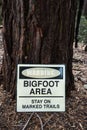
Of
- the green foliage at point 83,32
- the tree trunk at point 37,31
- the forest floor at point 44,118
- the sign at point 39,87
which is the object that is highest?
the tree trunk at point 37,31

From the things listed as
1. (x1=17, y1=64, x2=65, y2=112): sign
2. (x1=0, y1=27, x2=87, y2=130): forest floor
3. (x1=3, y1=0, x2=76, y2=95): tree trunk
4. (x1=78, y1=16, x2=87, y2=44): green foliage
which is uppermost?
(x1=3, y1=0, x2=76, y2=95): tree trunk

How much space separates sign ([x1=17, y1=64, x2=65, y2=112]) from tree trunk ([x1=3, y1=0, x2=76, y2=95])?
0.42m

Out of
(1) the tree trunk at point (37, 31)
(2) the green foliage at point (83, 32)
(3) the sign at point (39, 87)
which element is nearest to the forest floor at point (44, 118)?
(1) the tree trunk at point (37, 31)

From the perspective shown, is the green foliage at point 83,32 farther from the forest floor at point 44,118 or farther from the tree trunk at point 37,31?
the tree trunk at point 37,31

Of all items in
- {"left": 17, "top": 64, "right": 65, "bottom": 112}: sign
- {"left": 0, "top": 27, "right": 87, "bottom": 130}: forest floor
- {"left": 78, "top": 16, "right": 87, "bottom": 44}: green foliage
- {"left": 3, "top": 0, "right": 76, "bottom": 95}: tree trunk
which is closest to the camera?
{"left": 17, "top": 64, "right": 65, "bottom": 112}: sign

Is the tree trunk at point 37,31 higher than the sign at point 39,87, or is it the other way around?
the tree trunk at point 37,31

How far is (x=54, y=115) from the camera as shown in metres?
3.77

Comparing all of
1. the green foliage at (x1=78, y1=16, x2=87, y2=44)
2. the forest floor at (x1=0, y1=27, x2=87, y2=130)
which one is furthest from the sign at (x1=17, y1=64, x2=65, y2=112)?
the green foliage at (x1=78, y1=16, x2=87, y2=44)

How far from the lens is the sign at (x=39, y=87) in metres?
3.21

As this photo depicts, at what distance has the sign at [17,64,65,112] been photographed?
3.21 metres

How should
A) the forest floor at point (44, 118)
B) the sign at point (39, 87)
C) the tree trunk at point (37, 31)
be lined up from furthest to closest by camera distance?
the forest floor at point (44, 118) < the tree trunk at point (37, 31) < the sign at point (39, 87)

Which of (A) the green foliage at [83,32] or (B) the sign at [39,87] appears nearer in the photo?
(B) the sign at [39,87]

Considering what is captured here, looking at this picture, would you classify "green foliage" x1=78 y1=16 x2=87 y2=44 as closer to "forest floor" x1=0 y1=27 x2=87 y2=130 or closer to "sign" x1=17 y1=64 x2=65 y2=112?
"forest floor" x1=0 y1=27 x2=87 y2=130

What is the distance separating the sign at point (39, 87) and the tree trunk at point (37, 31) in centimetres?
42
